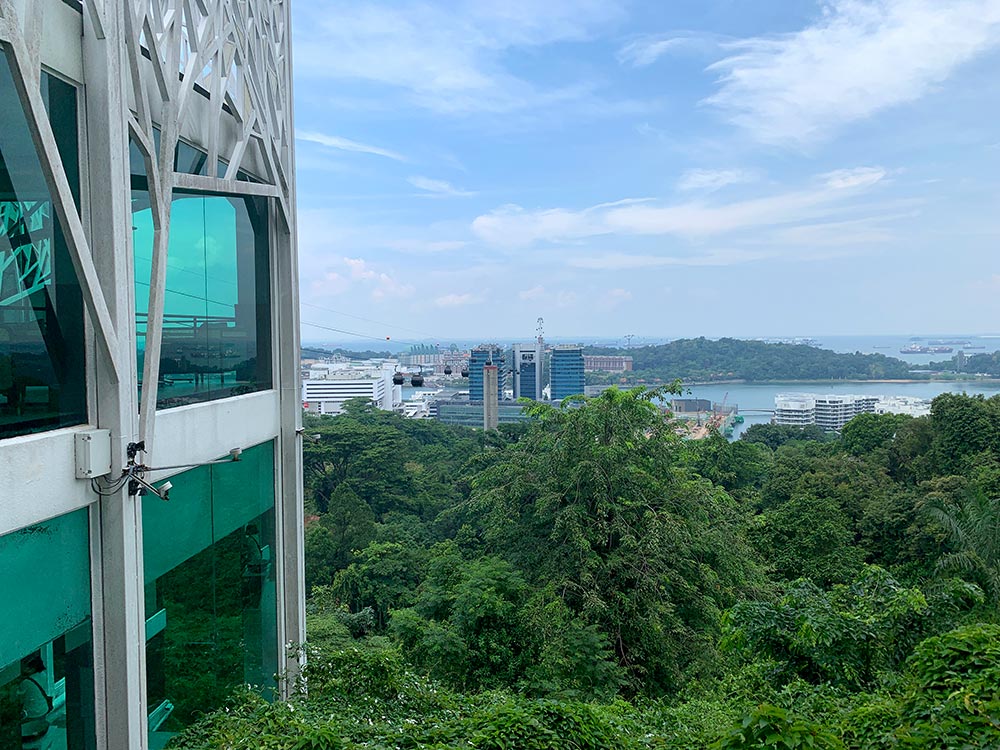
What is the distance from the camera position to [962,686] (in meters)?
3.90

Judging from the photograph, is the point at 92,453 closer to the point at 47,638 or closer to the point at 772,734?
the point at 47,638

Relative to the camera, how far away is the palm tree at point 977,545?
1030 centimetres

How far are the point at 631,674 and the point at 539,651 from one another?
139 cm

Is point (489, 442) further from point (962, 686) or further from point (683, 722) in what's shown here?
point (962, 686)

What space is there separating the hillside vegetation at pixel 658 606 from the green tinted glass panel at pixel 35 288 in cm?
199

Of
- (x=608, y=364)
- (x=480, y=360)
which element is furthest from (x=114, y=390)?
(x=608, y=364)

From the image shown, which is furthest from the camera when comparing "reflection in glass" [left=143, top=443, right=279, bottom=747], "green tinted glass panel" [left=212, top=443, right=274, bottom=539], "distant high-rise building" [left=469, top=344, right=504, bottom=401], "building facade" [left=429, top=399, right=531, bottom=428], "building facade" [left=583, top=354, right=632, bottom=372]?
"building facade" [left=583, top=354, right=632, bottom=372]

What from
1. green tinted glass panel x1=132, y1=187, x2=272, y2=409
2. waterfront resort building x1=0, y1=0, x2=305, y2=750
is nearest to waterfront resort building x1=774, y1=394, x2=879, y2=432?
green tinted glass panel x1=132, y1=187, x2=272, y2=409

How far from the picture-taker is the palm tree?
10305mm

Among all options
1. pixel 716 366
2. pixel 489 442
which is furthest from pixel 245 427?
pixel 716 366

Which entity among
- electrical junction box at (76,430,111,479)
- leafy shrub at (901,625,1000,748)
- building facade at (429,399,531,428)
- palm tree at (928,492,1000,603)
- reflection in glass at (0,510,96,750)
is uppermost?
electrical junction box at (76,430,111,479)

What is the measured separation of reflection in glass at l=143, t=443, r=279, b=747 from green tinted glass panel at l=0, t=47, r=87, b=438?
3.55ft

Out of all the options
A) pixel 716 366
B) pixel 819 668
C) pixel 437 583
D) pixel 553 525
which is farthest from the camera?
pixel 716 366

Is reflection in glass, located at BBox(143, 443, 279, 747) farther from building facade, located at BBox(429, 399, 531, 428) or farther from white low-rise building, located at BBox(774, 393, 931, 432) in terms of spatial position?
building facade, located at BBox(429, 399, 531, 428)
